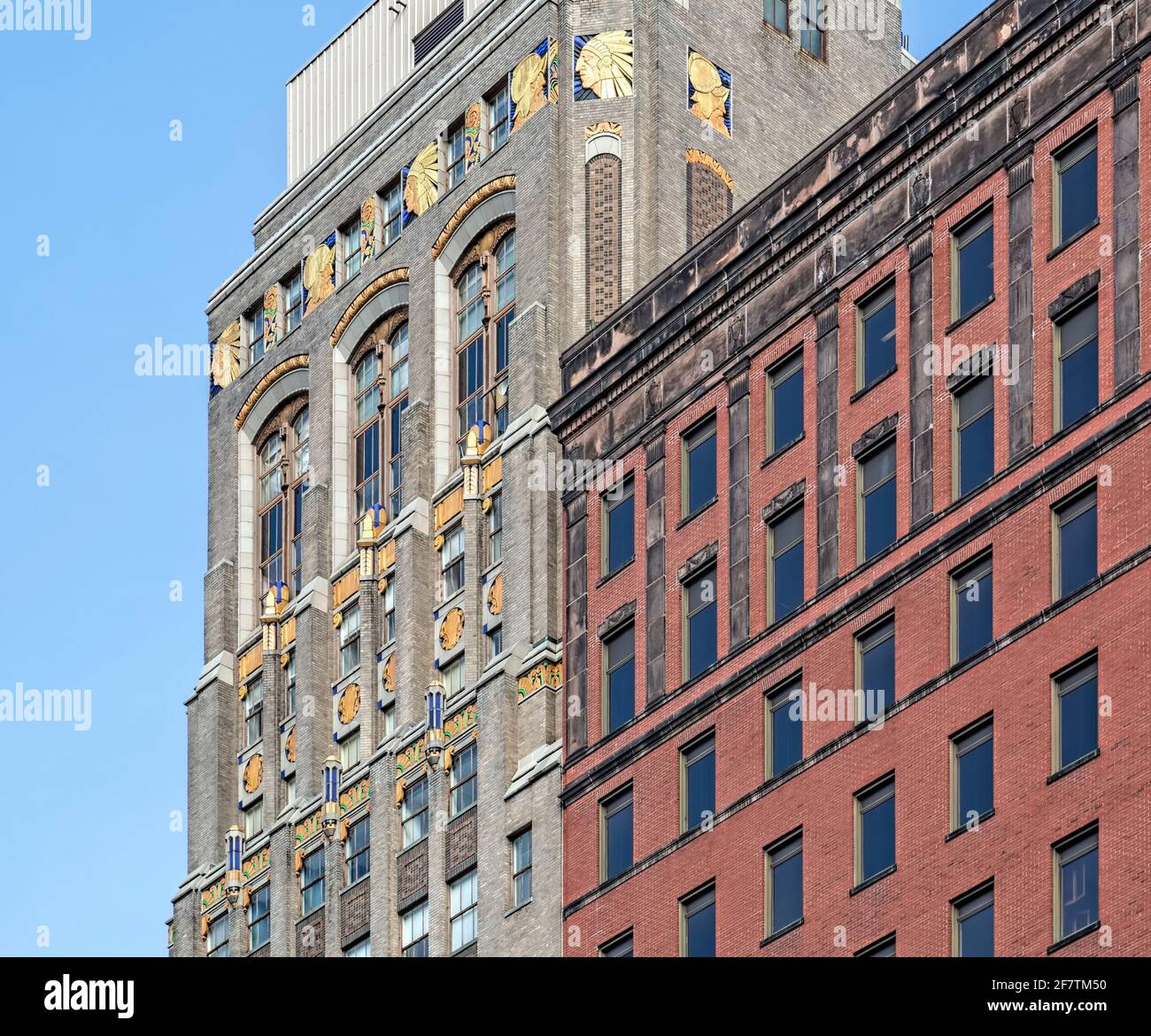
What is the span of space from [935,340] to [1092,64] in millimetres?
6979

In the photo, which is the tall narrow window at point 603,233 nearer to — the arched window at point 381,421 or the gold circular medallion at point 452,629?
the arched window at point 381,421

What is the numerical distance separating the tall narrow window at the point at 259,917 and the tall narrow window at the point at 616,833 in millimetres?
17538

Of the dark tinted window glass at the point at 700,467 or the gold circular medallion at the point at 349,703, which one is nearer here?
the dark tinted window glass at the point at 700,467

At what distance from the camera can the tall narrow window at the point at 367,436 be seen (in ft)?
327

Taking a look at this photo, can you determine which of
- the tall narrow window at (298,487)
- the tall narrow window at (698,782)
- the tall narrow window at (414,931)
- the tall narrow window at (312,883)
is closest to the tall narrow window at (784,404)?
the tall narrow window at (698,782)

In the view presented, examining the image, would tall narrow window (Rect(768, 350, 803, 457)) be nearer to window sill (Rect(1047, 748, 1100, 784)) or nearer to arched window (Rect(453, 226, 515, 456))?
arched window (Rect(453, 226, 515, 456))

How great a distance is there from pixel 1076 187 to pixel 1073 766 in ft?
42.5

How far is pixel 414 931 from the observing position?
299 feet

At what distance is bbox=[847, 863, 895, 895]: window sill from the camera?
73000 mm

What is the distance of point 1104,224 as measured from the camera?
7244 cm

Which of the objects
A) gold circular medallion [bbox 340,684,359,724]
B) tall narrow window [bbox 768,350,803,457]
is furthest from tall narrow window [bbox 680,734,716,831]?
gold circular medallion [bbox 340,684,359,724]

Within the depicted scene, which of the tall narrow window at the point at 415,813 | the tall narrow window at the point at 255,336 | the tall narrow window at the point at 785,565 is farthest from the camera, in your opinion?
the tall narrow window at the point at 255,336

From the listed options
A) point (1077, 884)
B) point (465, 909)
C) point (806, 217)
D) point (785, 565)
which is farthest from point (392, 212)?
point (1077, 884)

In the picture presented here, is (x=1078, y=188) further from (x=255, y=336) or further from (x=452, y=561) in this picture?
(x=255, y=336)
